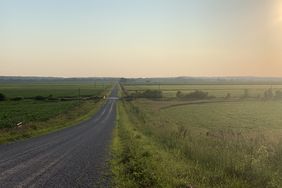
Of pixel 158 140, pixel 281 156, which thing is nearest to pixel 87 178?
pixel 281 156

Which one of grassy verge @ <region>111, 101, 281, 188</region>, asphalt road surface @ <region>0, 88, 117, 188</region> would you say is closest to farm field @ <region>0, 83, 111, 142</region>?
asphalt road surface @ <region>0, 88, 117, 188</region>

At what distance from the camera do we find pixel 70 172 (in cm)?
1479

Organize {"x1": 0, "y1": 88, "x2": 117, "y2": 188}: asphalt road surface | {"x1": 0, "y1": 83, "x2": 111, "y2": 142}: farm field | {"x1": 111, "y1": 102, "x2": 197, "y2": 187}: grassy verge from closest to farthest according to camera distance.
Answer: {"x1": 111, "y1": 102, "x2": 197, "y2": 187}: grassy verge < {"x1": 0, "y1": 88, "x2": 117, "y2": 188}: asphalt road surface < {"x1": 0, "y1": 83, "x2": 111, "y2": 142}: farm field

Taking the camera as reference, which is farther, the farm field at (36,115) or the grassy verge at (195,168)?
the farm field at (36,115)

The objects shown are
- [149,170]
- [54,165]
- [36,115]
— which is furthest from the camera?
[36,115]

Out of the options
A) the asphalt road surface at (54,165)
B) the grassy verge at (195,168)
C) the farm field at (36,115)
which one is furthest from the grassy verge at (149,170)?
the farm field at (36,115)

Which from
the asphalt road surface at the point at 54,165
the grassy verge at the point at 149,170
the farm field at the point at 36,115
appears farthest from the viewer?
the farm field at the point at 36,115

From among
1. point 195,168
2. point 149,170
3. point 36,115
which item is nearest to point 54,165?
point 149,170

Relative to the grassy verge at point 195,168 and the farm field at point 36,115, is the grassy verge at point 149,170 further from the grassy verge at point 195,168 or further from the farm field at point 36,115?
the farm field at point 36,115

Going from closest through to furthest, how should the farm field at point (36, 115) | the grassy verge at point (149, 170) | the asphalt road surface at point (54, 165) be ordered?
the grassy verge at point (149, 170), the asphalt road surface at point (54, 165), the farm field at point (36, 115)

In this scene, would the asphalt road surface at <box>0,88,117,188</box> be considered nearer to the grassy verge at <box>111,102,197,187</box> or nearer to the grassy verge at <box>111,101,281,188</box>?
the grassy verge at <box>111,102,197,187</box>

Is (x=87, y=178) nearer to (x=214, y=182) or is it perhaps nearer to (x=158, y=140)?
(x=214, y=182)

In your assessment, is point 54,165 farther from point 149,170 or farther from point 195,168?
point 195,168

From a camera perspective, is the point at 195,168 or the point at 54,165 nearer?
the point at 195,168
